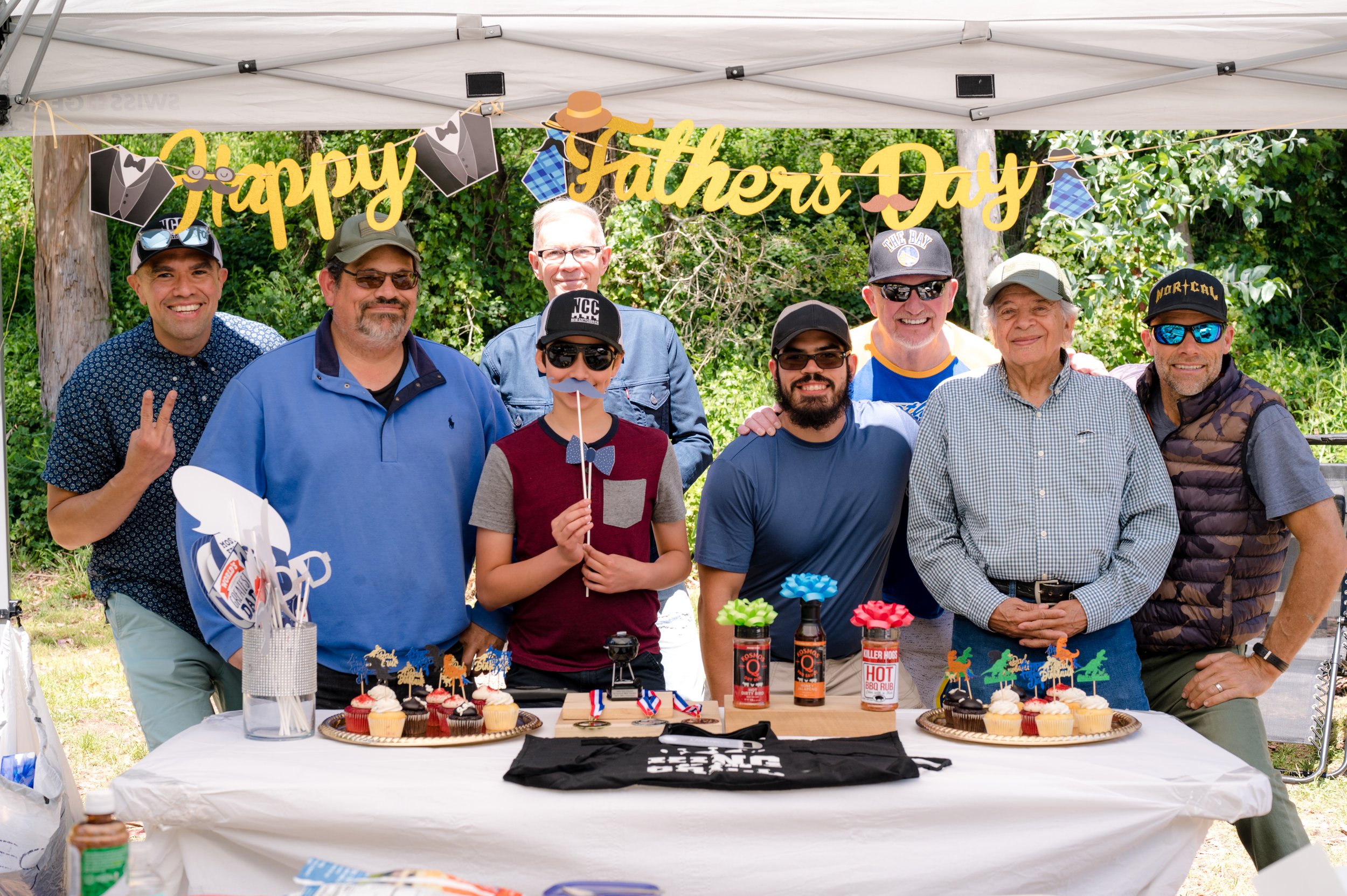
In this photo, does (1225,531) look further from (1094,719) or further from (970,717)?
(970,717)

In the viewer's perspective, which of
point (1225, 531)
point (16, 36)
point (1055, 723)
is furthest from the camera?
point (16, 36)

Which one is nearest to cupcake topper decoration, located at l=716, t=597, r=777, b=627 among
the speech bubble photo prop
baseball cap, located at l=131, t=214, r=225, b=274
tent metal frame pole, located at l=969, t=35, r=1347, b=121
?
baseball cap, located at l=131, t=214, r=225, b=274

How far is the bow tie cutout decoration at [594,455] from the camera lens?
2914 mm

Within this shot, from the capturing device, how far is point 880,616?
102 inches

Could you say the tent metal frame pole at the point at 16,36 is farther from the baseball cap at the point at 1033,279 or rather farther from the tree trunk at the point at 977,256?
the tree trunk at the point at 977,256

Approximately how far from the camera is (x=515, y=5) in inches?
139

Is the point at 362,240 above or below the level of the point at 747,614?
above

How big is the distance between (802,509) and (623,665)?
2.02ft

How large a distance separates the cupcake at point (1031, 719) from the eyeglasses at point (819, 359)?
3.17 ft

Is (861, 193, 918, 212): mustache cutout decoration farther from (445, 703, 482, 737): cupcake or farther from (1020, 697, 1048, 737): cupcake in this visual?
(445, 703, 482, 737): cupcake

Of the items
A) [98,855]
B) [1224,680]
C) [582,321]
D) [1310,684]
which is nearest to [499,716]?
[98,855]

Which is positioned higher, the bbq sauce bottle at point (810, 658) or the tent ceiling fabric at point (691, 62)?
the tent ceiling fabric at point (691, 62)

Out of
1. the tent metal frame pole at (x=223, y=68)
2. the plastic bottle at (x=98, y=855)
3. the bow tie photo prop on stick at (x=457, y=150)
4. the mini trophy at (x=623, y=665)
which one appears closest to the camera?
the plastic bottle at (x=98, y=855)

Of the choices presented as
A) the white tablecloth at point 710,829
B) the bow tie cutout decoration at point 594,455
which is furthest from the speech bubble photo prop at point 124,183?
the white tablecloth at point 710,829
